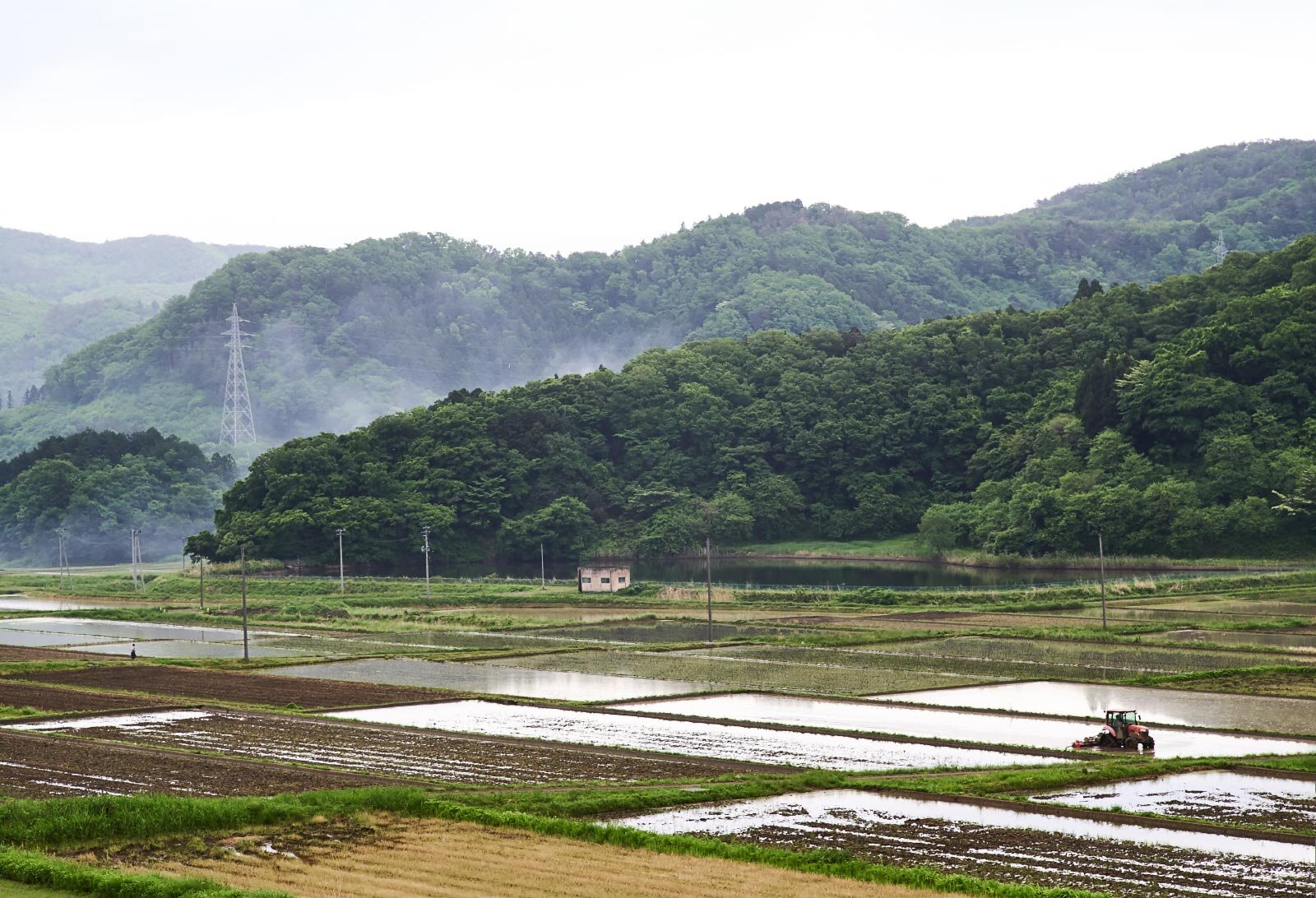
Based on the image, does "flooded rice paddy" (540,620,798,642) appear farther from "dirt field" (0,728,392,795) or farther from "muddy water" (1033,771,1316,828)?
"muddy water" (1033,771,1316,828)

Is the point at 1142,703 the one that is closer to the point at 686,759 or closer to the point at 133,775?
the point at 686,759

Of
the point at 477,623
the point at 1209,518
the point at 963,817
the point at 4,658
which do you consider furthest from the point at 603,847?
the point at 1209,518

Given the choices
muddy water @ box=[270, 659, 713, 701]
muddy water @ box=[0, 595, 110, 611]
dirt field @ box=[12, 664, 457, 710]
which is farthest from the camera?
muddy water @ box=[0, 595, 110, 611]

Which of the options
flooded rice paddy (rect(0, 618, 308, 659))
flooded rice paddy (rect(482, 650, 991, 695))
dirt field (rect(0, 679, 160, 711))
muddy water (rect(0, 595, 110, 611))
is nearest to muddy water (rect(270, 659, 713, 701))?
flooded rice paddy (rect(482, 650, 991, 695))

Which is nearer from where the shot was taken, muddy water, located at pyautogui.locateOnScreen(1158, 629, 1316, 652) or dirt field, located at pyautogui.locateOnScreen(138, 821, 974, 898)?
dirt field, located at pyautogui.locateOnScreen(138, 821, 974, 898)

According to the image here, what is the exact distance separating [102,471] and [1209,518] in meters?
92.3

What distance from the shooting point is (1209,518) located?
250ft

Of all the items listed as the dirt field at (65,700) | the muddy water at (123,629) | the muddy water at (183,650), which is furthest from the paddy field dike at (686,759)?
→ the muddy water at (123,629)

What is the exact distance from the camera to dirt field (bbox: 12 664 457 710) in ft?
124

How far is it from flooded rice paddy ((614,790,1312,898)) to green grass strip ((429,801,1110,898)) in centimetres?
66

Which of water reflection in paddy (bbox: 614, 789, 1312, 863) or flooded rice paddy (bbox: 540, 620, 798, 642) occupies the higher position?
flooded rice paddy (bbox: 540, 620, 798, 642)

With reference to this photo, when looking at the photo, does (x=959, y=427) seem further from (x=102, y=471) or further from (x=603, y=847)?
(x=603, y=847)

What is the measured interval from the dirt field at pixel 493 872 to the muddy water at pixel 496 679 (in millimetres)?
16406

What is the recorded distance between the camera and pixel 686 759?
90.9 feet
